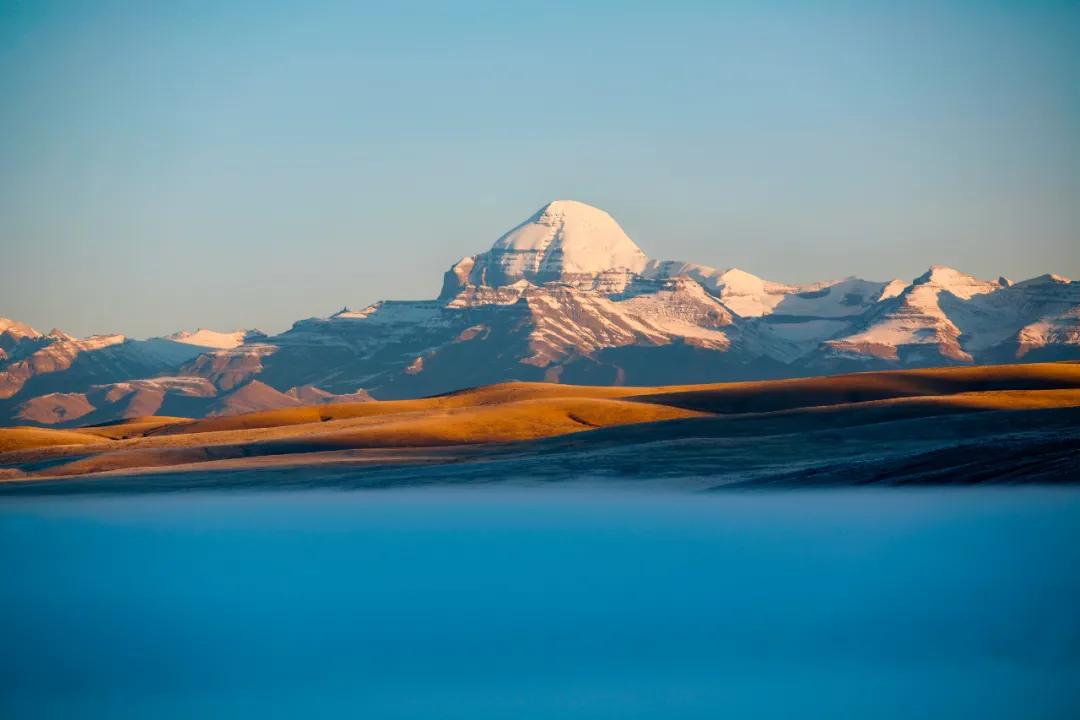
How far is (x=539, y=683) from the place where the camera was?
100 ft

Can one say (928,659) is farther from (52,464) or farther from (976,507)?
(52,464)

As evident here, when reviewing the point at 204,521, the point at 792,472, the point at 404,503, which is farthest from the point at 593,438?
the point at 204,521

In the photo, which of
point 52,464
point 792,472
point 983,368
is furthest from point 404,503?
point 983,368

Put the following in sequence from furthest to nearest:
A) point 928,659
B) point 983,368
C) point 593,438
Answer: point 983,368 → point 593,438 → point 928,659

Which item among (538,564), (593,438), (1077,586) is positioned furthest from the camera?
(593,438)

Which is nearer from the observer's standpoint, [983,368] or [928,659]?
[928,659]

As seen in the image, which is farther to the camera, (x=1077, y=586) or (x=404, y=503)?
(x=404, y=503)

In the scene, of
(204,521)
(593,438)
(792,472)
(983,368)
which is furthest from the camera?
(983,368)

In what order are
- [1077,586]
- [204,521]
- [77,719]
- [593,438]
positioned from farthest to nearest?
1. [593,438]
2. [204,521]
3. [1077,586]
4. [77,719]

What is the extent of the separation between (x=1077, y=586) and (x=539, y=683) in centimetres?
1388

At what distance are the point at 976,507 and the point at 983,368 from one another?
10816 centimetres

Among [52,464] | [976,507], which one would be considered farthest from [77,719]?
[52,464]

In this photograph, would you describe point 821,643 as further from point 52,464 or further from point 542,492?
point 52,464

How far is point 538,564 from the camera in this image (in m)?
41.6
